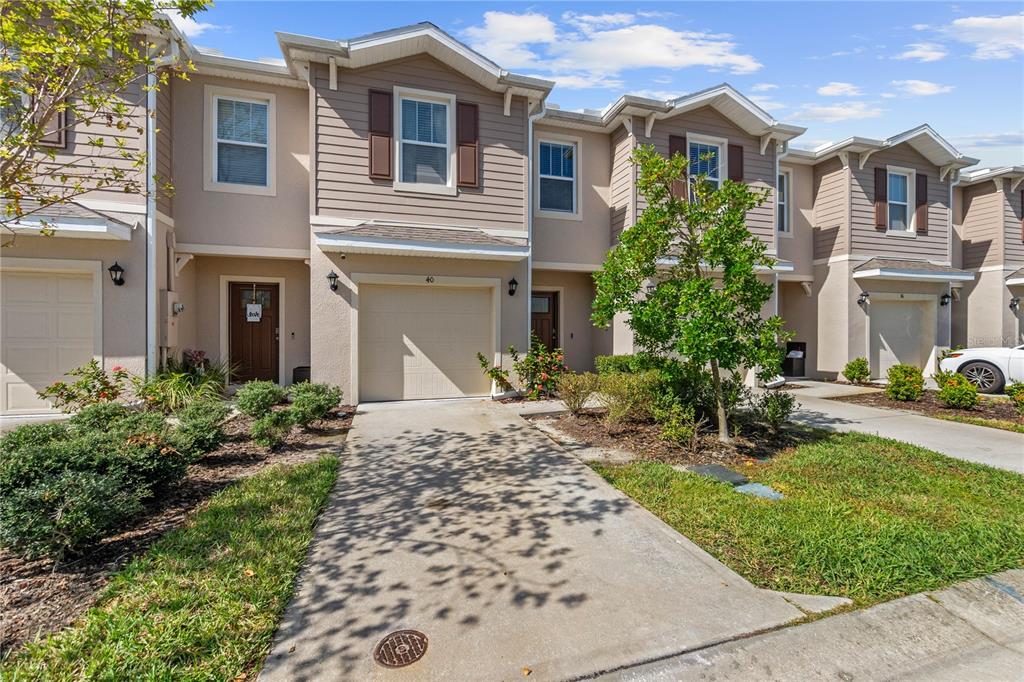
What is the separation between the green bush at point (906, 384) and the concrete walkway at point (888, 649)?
296 inches

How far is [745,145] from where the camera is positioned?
10953 mm

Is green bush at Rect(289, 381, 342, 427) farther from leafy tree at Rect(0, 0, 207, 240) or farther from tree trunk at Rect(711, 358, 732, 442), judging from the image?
tree trunk at Rect(711, 358, 732, 442)

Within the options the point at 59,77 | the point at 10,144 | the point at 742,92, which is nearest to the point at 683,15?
the point at 742,92

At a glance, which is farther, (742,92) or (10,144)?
(742,92)

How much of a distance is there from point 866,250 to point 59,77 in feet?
49.5

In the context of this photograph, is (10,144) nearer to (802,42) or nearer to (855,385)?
(802,42)

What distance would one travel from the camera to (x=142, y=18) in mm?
3572

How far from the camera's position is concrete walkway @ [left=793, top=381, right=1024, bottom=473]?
5703mm

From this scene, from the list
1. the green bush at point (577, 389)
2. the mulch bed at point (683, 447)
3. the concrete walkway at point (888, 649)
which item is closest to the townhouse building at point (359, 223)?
the green bush at point (577, 389)

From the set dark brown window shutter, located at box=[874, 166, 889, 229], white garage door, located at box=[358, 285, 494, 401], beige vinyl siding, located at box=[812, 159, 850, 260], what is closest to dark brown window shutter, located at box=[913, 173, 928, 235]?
dark brown window shutter, located at box=[874, 166, 889, 229]

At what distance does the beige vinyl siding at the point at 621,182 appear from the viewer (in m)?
9.98

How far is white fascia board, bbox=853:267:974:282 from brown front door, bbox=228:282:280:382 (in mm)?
13794

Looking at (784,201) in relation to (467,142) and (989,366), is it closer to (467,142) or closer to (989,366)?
(989,366)

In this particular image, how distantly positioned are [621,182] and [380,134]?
5125 millimetres
